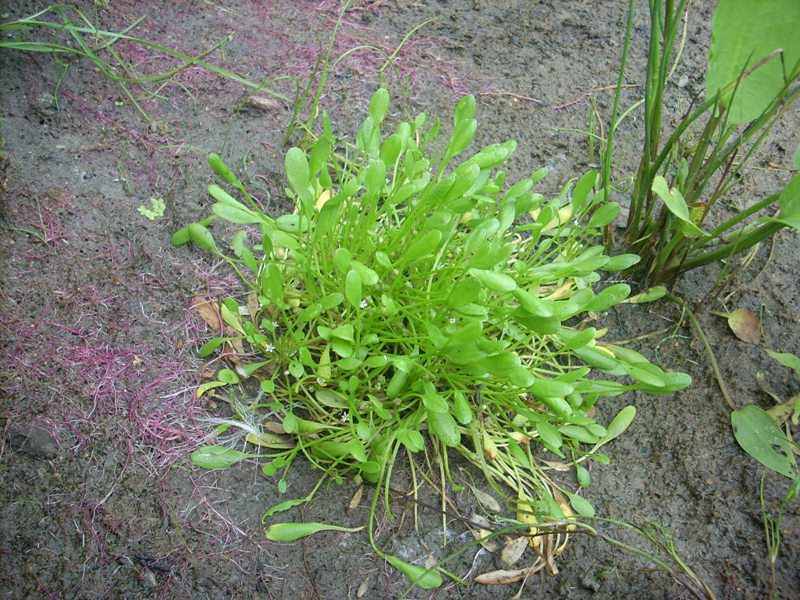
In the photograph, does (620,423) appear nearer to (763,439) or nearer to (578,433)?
(578,433)

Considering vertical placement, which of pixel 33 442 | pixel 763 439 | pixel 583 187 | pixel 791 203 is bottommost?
pixel 33 442

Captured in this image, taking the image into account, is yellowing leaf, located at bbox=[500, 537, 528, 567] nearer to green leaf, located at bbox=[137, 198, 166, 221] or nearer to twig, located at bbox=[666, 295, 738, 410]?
twig, located at bbox=[666, 295, 738, 410]

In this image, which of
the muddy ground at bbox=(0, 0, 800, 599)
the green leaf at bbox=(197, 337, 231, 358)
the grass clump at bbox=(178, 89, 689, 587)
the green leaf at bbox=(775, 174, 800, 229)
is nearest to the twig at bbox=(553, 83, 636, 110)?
the muddy ground at bbox=(0, 0, 800, 599)

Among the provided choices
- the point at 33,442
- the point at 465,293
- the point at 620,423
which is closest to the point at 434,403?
the point at 465,293

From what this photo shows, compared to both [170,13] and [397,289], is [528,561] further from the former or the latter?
[170,13]

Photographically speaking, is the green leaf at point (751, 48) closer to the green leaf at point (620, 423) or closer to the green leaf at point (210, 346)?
the green leaf at point (620, 423)

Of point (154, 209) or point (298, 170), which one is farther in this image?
point (154, 209)

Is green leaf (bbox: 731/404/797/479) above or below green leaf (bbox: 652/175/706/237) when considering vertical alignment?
below
